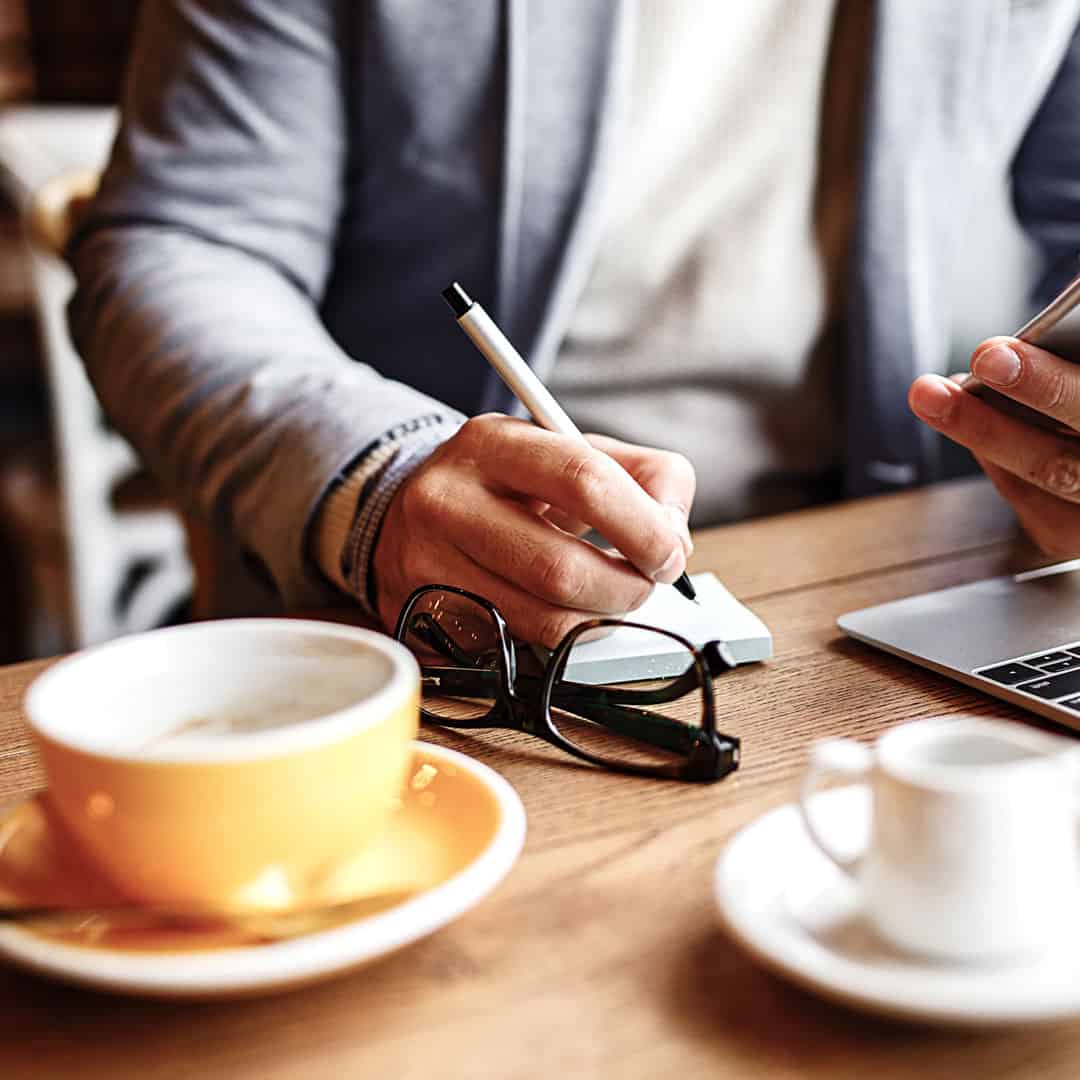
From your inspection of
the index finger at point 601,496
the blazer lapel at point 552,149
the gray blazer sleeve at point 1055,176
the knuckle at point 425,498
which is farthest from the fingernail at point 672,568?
the gray blazer sleeve at point 1055,176

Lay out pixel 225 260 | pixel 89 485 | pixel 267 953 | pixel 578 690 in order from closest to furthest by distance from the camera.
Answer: pixel 267 953
pixel 578 690
pixel 225 260
pixel 89 485

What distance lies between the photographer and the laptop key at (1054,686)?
1.88ft

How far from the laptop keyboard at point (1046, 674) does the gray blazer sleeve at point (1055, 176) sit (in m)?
0.77

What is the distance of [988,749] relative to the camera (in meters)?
0.37

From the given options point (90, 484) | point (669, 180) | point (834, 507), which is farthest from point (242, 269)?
point (90, 484)

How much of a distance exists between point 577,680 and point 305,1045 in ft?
0.93

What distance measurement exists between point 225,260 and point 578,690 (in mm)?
601

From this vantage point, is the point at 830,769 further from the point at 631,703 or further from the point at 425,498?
the point at 425,498

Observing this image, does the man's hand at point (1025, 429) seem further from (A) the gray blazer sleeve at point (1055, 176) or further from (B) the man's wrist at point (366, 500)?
(A) the gray blazer sleeve at point (1055, 176)

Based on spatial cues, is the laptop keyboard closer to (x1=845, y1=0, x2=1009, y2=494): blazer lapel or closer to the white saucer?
the white saucer

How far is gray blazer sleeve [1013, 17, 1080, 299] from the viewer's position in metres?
1.24

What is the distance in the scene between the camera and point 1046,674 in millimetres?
598

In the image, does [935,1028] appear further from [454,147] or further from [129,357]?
[454,147]

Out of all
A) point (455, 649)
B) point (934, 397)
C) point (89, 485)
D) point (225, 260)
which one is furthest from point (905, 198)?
point (89, 485)
